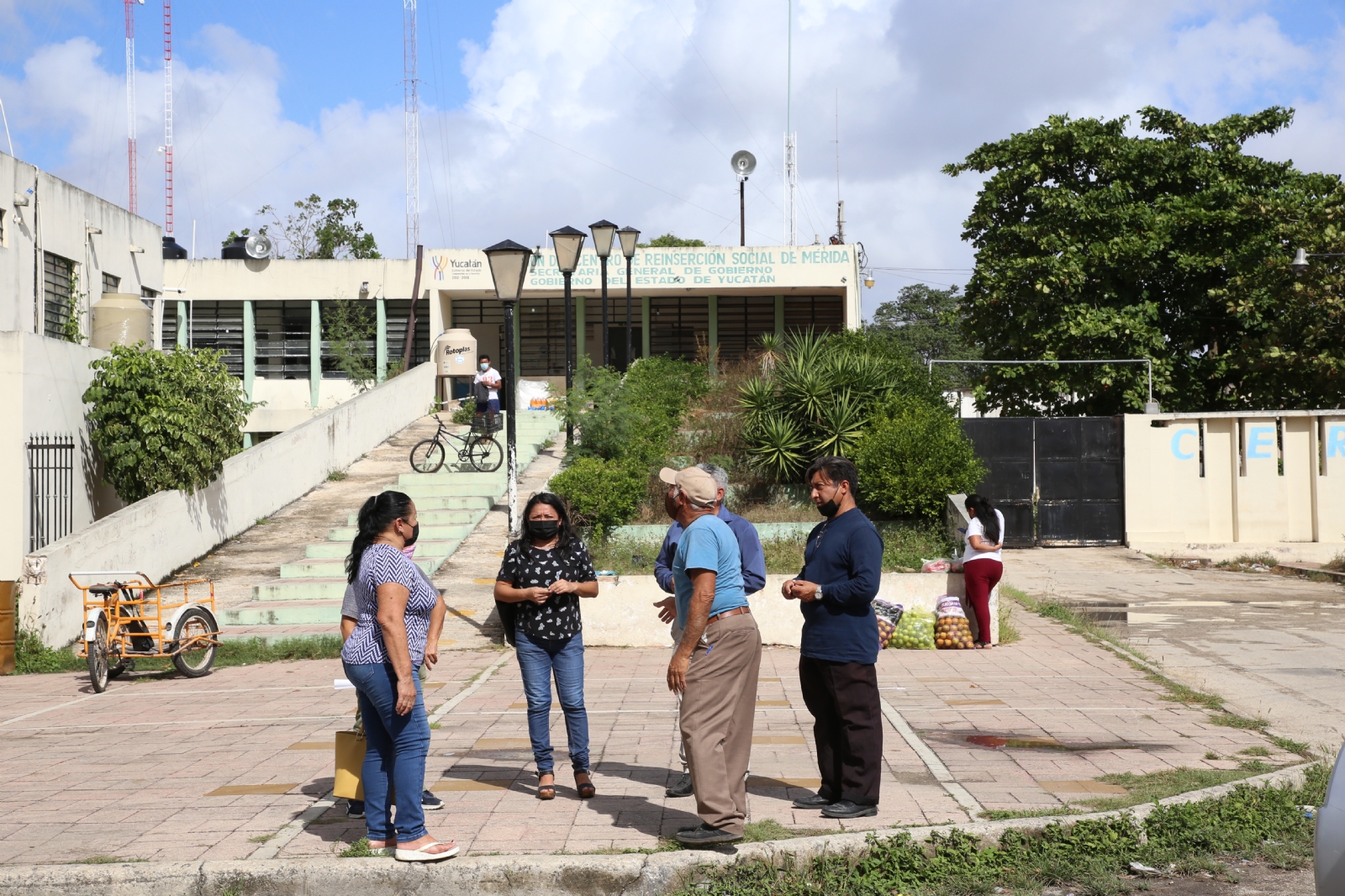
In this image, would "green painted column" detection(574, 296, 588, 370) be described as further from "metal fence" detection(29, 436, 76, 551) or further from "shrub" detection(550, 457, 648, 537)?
"metal fence" detection(29, 436, 76, 551)

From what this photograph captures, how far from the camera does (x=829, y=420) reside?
57.9 ft

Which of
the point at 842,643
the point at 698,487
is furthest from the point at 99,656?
the point at 842,643

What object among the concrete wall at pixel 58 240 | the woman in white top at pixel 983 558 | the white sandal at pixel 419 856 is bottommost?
the white sandal at pixel 419 856

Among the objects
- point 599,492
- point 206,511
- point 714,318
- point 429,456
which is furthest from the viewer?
point 714,318

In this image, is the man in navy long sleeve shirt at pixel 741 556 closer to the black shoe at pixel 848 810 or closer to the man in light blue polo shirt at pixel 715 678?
the man in light blue polo shirt at pixel 715 678

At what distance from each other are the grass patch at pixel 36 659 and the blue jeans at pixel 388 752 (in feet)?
27.2

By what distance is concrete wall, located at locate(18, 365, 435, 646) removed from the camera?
12352 mm

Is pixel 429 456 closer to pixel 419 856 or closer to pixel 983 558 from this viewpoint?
pixel 983 558

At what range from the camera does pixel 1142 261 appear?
79.1ft

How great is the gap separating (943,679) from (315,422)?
14.0 m

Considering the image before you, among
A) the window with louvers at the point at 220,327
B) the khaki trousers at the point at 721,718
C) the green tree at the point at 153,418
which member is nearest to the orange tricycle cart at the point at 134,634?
the green tree at the point at 153,418

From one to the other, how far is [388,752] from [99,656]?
256 inches

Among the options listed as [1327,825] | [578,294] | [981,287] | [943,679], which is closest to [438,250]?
[578,294]

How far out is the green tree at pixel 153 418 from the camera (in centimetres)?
1484
